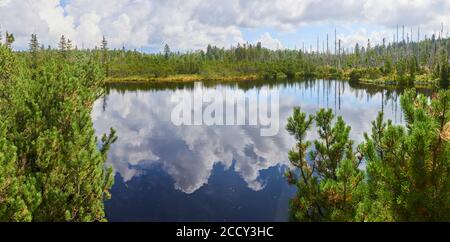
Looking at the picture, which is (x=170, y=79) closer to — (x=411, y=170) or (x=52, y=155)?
(x=52, y=155)

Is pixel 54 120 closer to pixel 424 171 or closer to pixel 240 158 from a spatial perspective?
pixel 424 171

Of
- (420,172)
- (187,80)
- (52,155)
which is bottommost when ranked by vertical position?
(52,155)

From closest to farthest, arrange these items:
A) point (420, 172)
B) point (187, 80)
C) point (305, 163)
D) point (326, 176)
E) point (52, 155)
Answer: point (420, 172)
point (326, 176)
point (305, 163)
point (52, 155)
point (187, 80)

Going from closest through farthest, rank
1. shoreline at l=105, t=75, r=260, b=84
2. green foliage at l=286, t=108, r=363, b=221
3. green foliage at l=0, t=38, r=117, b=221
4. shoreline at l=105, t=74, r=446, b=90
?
green foliage at l=286, t=108, r=363, b=221 → green foliage at l=0, t=38, r=117, b=221 → shoreline at l=105, t=74, r=446, b=90 → shoreline at l=105, t=75, r=260, b=84

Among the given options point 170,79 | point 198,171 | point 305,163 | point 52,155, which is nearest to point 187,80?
point 170,79

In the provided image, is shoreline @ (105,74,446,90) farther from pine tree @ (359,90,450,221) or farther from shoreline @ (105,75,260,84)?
pine tree @ (359,90,450,221)

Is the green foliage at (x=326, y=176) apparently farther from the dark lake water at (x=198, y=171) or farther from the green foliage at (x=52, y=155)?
the dark lake water at (x=198, y=171)

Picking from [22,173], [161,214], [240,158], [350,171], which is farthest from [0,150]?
[240,158]

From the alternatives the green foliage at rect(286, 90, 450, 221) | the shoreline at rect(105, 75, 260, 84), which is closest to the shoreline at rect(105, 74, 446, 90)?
the shoreline at rect(105, 75, 260, 84)

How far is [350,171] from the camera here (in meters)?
7.38

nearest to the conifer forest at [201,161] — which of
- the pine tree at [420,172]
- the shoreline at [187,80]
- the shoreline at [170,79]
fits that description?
the pine tree at [420,172]

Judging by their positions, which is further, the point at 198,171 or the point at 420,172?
the point at 198,171
